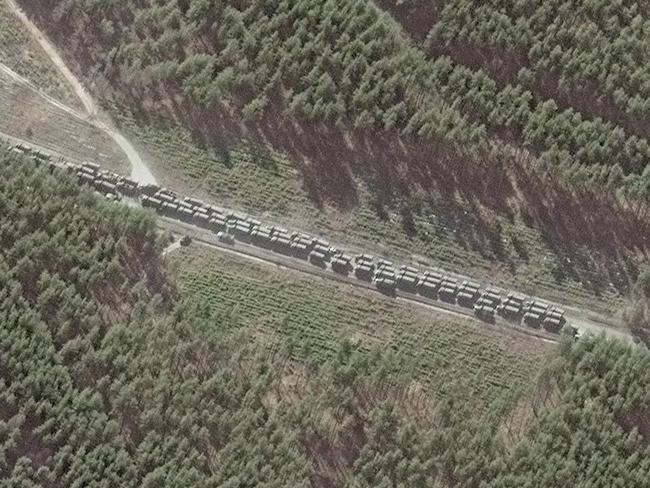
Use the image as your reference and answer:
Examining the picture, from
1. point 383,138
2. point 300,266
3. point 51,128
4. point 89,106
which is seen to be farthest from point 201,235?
point 383,138

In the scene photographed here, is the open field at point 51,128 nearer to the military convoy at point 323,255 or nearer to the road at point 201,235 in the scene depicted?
the road at point 201,235

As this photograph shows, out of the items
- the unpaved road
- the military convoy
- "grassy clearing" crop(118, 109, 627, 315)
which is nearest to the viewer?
the military convoy

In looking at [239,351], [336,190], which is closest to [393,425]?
[239,351]

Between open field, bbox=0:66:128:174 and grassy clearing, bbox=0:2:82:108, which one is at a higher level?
grassy clearing, bbox=0:2:82:108

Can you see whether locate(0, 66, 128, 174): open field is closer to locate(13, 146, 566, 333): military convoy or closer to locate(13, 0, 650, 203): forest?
locate(13, 146, 566, 333): military convoy

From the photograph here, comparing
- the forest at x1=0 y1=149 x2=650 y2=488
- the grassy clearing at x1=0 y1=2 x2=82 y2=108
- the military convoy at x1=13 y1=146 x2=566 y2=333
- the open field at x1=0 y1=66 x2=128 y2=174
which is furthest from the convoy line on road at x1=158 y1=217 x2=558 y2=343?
the grassy clearing at x1=0 y1=2 x2=82 y2=108

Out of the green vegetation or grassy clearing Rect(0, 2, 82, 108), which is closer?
the green vegetation
